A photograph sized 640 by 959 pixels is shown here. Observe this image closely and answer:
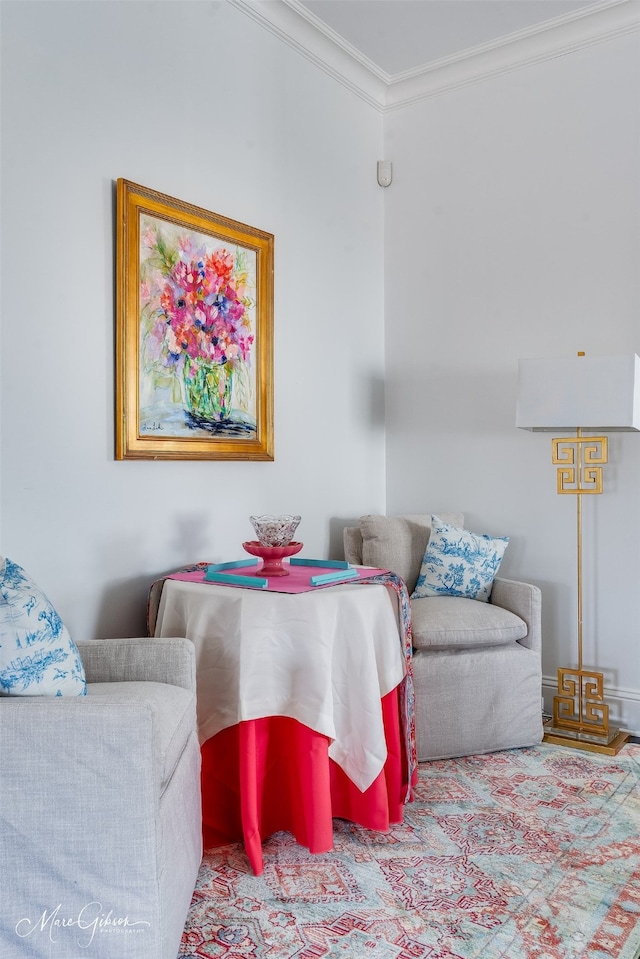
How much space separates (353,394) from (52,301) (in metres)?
1.77

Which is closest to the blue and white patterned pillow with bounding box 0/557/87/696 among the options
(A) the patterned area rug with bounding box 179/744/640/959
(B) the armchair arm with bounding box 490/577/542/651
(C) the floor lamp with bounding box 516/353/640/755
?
(A) the patterned area rug with bounding box 179/744/640/959

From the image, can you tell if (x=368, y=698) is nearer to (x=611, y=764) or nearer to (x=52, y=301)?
(x=611, y=764)

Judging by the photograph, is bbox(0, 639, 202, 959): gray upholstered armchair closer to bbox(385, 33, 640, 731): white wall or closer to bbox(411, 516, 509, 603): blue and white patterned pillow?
bbox(411, 516, 509, 603): blue and white patterned pillow

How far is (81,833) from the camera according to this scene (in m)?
1.48

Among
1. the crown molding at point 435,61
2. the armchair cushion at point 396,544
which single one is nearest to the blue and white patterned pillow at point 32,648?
the armchair cushion at point 396,544

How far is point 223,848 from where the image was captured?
222cm

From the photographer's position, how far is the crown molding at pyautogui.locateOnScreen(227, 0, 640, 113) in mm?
3281

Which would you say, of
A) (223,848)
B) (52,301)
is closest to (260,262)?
(52,301)

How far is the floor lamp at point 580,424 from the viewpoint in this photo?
289 cm
